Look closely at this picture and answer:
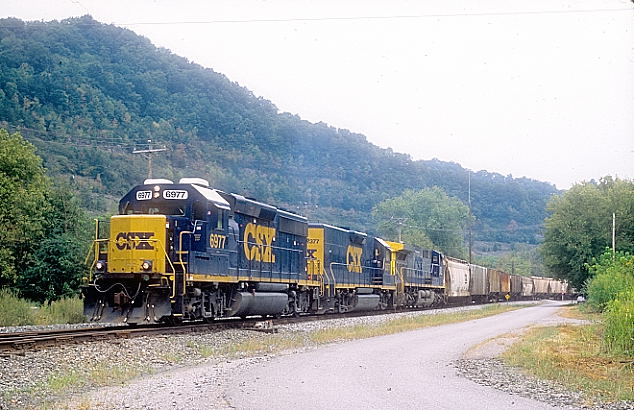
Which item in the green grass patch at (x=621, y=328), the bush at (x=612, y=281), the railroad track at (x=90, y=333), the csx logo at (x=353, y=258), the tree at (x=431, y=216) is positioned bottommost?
the railroad track at (x=90, y=333)

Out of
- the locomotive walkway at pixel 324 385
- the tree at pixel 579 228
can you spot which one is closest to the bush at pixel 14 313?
the locomotive walkway at pixel 324 385

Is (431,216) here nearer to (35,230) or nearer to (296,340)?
(35,230)

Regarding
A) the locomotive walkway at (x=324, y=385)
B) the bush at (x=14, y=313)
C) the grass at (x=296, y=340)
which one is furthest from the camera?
the bush at (x=14, y=313)

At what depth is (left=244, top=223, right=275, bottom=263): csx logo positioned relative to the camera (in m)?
21.6

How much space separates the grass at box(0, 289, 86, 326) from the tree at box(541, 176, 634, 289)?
39.3 m

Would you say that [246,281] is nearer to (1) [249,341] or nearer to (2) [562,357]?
(1) [249,341]

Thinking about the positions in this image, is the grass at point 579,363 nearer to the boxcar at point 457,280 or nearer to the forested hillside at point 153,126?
the boxcar at point 457,280

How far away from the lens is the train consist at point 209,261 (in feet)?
57.4

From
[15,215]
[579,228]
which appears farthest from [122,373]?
[579,228]

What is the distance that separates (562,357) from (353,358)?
4.16 m

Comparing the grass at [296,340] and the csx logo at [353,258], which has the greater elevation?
the csx logo at [353,258]

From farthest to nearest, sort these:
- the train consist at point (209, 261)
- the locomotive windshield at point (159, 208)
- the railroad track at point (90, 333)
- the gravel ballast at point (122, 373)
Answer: the locomotive windshield at point (159, 208)
the train consist at point (209, 261)
the railroad track at point (90, 333)
the gravel ballast at point (122, 373)

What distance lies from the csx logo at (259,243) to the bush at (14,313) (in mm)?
6982

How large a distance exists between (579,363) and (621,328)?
128 cm
